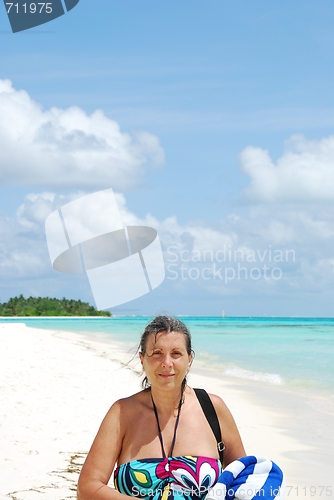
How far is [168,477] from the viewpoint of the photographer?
2.34 m

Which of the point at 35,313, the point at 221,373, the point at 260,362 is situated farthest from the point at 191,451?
the point at 35,313

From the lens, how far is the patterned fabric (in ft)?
7.59

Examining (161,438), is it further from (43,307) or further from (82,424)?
(43,307)

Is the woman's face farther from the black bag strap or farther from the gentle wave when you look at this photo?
the gentle wave

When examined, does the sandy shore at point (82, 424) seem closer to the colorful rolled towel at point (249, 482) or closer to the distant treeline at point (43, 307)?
the colorful rolled towel at point (249, 482)

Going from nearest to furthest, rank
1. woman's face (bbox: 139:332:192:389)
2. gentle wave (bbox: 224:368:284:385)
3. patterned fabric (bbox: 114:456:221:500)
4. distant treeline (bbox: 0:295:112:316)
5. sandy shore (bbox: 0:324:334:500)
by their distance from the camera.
Answer: patterned fabric (bbox: 114:456:221:500), woman's face (bbox: 139:332:192:389), sandy shore (bbox: 0:324:334:500), gentle wave (bbox: 224:368:284:385), distant treeline (bbox: 0:295:112:316)

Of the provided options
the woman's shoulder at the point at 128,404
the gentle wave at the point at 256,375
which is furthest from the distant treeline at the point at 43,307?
the woman's shoulder at the point at 128,404

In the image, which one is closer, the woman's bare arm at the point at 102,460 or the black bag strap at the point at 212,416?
the woman's bare arm at the point at 102,460

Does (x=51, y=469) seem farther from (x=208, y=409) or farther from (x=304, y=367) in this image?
(x=304, y=367)

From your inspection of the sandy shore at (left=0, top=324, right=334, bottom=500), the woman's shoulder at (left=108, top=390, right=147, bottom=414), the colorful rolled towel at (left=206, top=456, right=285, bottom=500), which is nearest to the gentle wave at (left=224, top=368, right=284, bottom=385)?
the sandy shore at (left=0, top=324, right=334, bottom=500)

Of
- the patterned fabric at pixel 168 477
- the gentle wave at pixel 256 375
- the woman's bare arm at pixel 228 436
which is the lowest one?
the gentle wave at pixel 256 375

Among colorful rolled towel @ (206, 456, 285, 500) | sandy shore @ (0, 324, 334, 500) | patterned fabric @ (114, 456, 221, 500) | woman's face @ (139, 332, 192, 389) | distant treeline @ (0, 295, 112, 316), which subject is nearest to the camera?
colorful rolled towel @ (206, 456, 285, 500)

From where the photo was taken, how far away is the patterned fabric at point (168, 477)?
2314 millimetres

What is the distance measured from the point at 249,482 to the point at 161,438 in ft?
1.35
